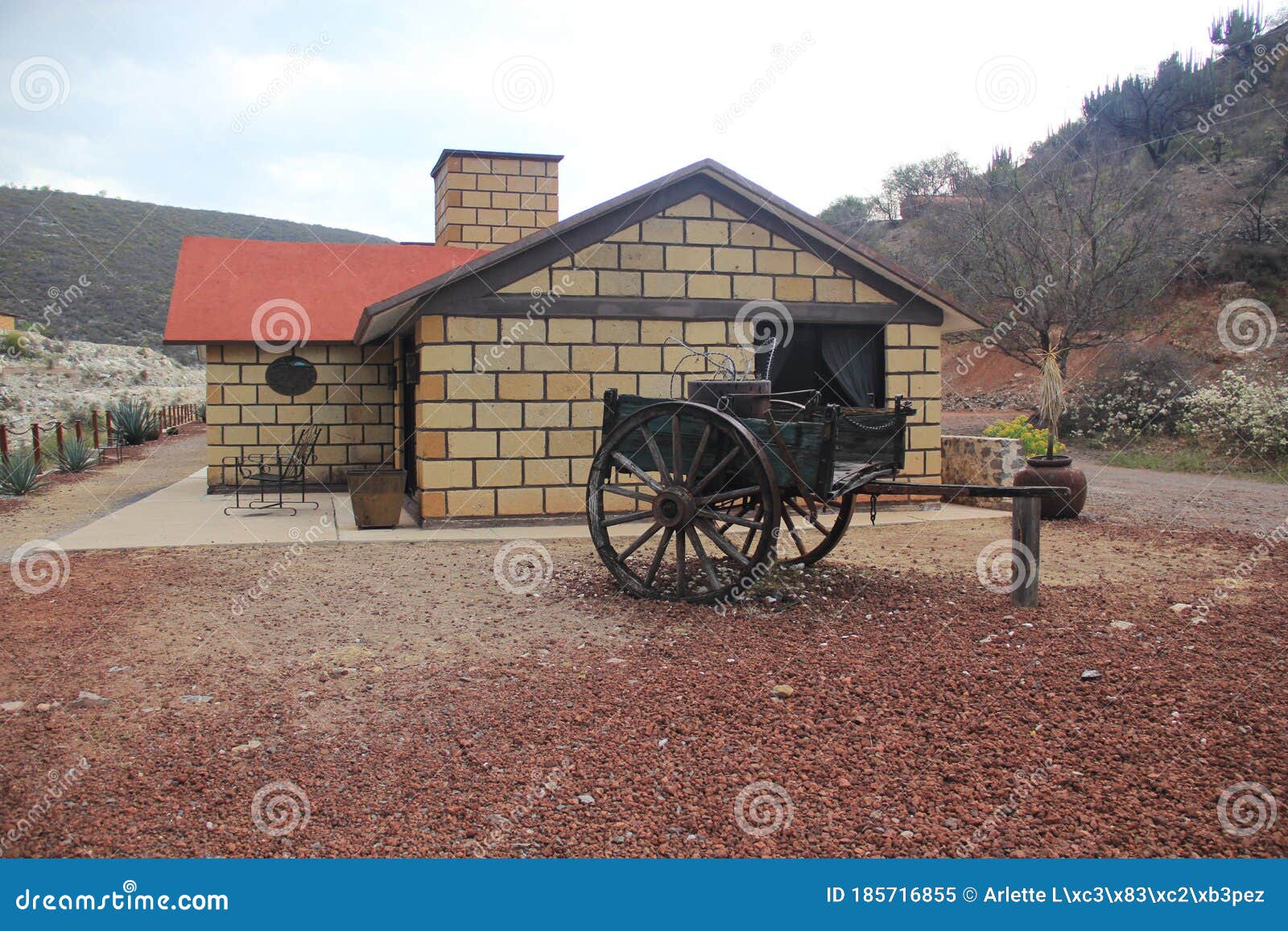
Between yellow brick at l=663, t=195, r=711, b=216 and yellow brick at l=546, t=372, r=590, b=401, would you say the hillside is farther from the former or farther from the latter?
yellow brick at l=663, t=195, r=711, b=216

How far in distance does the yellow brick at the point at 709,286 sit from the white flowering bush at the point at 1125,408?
13133 millimetres

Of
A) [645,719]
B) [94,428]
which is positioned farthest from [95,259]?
[645,719]

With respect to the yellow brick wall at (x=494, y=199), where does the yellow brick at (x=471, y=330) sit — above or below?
below

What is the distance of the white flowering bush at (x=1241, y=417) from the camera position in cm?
1658

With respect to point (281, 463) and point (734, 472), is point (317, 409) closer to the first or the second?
point (281, 463)

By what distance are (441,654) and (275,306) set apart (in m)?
10.8

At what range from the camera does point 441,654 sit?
545 centimetres

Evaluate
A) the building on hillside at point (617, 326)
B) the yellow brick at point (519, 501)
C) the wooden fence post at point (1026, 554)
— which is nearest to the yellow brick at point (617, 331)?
the building on hillside at point (617, 326)

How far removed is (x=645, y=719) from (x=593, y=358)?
21.5ft

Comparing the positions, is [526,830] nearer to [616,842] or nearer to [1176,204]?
[616,842]

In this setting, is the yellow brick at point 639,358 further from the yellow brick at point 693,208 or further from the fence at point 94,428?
the fence at point 94,428

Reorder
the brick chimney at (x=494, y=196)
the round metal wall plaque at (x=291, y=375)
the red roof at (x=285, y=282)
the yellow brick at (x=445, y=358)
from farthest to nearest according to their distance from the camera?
the brick chimney at (x=494, y=196)
the round metal wall plaque at (x=291, y=375)
the red roof at (x=285, y=282)
the yellow brick at (x=445, y=358)

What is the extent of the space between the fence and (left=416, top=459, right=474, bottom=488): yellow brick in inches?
335

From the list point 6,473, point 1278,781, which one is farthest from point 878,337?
point 6,473
